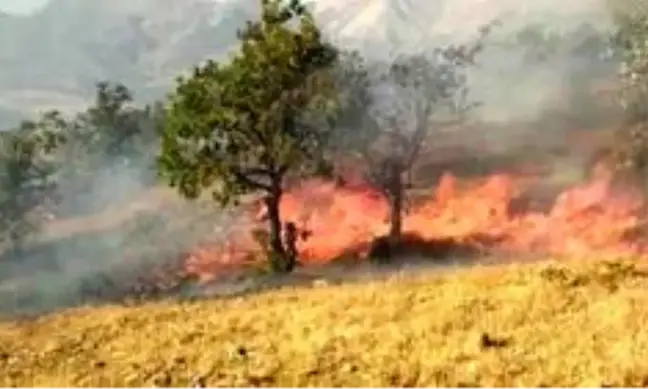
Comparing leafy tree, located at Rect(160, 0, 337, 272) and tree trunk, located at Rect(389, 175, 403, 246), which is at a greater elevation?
leafy tree, located at Rect(160, 0, 337, 272)

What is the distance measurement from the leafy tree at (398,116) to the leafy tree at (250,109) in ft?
58.2

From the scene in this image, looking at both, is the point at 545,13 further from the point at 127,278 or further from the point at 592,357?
the point at 592,357

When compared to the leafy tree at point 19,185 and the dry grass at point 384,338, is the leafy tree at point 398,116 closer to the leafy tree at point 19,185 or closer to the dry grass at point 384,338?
the leafy tree at point 19,185

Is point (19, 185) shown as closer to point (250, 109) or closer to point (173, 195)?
point (173, 195)

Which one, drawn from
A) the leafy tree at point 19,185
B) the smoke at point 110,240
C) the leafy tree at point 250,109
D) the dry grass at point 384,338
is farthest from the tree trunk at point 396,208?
the dry grass at point 384,338

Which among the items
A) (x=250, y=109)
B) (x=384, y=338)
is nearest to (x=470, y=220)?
(x=250, y=109)

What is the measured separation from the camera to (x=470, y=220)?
233 ft

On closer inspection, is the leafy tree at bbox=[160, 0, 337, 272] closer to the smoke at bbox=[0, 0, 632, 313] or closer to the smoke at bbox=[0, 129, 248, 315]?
the smoke at bbox=[0, 0, 632, 313]

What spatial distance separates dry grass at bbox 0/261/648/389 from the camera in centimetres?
2033

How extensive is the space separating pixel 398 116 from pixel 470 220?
344 inches

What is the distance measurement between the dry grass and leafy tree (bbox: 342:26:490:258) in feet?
109

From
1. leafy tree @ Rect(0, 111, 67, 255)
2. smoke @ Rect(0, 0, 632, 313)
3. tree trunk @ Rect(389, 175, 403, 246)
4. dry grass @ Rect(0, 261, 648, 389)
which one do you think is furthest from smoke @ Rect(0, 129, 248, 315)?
dry grass @ Rect(0, 261, 648, 389)

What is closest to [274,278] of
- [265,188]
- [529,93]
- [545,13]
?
[265,188]

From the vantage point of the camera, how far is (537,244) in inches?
2488
